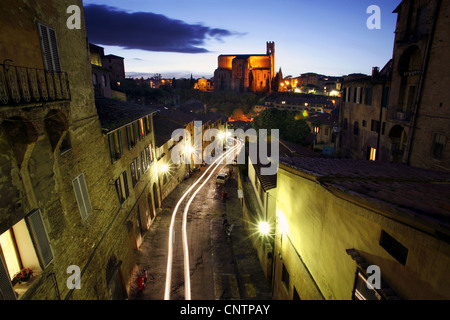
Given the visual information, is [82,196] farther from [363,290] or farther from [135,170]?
[363,290]

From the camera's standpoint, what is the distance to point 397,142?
864 inches

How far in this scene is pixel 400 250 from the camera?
4.96m

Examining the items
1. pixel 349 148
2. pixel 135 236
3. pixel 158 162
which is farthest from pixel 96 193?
pixel 349 148

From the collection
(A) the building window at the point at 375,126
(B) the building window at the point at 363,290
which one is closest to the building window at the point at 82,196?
(B) the building window at the point at 363,290

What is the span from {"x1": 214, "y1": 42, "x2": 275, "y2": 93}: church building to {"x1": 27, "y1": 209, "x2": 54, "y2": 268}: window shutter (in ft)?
390

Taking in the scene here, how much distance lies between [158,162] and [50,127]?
17583 mm

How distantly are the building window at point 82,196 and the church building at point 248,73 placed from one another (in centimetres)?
11596

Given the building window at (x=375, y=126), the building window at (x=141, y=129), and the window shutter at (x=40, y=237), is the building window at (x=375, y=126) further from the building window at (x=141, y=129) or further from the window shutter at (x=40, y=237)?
the window shutter at (x=40, y=237)

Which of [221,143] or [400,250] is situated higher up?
[400,250]

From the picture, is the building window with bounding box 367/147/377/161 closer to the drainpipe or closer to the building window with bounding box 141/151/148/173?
the drainpipe

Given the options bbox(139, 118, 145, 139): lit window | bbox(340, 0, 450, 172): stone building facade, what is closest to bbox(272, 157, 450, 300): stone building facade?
bbox(340, 0, 450, 172): stone building facade

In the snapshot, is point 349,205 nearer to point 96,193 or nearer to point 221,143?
point 96,193

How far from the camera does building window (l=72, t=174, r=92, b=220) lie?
386 inches

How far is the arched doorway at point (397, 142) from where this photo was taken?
2132cm
